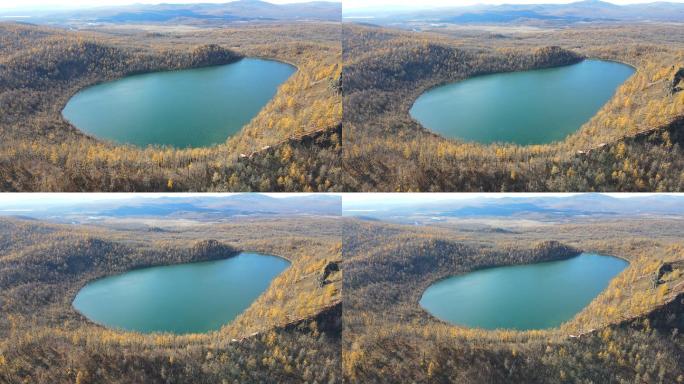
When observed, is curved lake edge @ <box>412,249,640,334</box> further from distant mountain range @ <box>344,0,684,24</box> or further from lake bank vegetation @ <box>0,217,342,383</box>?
distant mountain range @ <box>344,0,684,24</box>

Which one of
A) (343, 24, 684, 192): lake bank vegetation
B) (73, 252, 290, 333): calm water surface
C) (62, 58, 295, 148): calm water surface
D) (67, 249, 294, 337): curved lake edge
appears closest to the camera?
(343, 24, 684, 192): lake bank vegetation

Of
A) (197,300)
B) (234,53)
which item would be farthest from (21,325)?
(234,53)

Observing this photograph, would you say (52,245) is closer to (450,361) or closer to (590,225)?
(450,361)

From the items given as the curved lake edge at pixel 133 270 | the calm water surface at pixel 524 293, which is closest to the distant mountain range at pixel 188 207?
the curved lake edge at pixel 133 270

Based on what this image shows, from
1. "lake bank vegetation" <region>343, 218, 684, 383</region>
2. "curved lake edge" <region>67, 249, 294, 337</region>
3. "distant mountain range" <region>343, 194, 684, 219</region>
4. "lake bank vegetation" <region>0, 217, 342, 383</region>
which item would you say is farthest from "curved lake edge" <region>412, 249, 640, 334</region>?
"curved lake edge" <region>67, 249, 294, 337</region>

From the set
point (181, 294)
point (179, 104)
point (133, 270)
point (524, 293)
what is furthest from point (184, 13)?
point (524, 293)

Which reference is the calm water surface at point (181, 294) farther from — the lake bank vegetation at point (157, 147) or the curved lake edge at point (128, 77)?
the curved lake edge at point (128, 77)

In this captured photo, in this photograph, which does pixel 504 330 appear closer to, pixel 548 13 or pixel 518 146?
pixel 518 146
